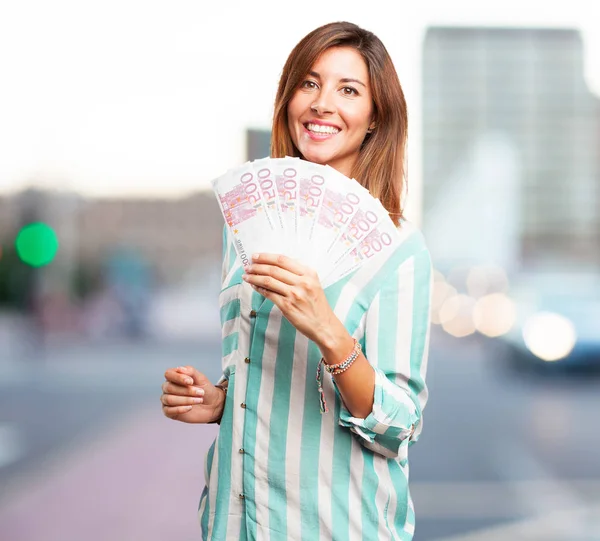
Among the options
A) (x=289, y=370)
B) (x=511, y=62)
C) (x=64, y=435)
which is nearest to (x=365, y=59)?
(x=289, y=370)

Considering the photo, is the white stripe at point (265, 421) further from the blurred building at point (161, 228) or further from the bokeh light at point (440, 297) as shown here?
the blurred building at point (161, 228)

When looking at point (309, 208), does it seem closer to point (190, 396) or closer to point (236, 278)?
point (236, 278)

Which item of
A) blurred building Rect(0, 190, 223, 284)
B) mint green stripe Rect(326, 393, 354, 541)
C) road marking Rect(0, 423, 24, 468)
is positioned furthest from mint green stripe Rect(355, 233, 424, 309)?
blurred building Rect(0, 190, 223, 284)

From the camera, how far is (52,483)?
253 inches

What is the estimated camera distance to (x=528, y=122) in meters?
77.3

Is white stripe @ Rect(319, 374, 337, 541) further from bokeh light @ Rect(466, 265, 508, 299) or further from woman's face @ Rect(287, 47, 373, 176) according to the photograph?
bokeh light @ Rect(466, 265, 508, 299)

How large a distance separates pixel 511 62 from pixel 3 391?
71.4m

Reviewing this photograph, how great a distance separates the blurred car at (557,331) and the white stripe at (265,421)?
1145cm

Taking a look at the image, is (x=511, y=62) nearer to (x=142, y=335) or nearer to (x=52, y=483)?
(x=142, y=335)

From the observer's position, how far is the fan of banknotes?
153 centimetres

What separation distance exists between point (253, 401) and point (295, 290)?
31 centimetres

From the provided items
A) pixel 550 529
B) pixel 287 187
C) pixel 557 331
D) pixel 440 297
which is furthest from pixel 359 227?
pixel 440 297

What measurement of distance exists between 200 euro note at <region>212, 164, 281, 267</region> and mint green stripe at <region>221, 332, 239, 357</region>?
8.7 inches

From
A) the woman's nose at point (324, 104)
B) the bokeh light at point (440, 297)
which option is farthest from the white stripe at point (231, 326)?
the bokeh light at point (440, 297)
